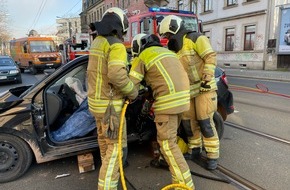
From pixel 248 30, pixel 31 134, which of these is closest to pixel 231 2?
pixel 248 30

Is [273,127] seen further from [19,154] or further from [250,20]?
[250,20]

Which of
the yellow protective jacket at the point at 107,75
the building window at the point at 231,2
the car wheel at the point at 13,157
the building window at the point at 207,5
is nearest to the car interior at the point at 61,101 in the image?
the car wheel at the point at 13,157

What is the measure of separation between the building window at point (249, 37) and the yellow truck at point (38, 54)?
14.2 m

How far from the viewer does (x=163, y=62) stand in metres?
2.63

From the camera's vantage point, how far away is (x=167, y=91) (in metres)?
2.65

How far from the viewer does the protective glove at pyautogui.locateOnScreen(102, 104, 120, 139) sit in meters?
2.58

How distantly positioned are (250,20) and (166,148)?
18.6 metres

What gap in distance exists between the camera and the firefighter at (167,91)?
8.66ft

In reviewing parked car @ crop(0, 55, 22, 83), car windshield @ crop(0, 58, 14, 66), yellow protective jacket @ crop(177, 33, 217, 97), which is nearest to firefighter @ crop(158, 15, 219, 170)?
yellow protective jacket @ crop(177, 33, 217, 97)

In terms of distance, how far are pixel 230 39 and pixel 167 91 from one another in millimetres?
19964

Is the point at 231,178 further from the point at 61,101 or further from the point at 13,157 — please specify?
the point at 13,157

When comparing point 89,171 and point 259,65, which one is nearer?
point 89,171

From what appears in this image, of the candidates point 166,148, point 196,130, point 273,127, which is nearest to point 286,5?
point 273,127

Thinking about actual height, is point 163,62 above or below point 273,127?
above
